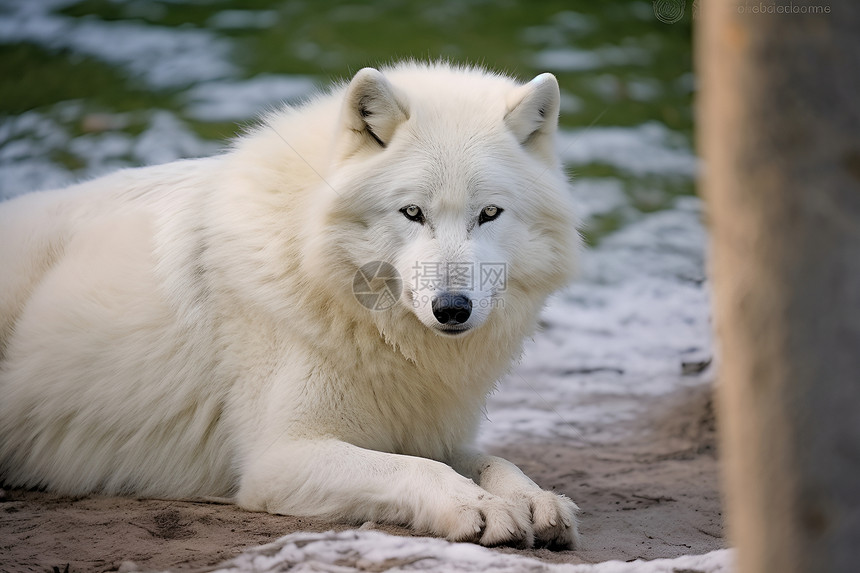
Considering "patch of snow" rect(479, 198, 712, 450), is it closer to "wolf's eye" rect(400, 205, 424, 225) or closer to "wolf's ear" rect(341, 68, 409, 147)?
"wolf's eye" rect(400, 205, 424, 225)

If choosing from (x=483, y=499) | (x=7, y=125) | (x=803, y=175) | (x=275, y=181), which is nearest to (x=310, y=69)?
(x=7, y=125)

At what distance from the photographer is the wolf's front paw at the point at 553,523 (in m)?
3.32

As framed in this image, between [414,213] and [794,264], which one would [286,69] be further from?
[794,264]

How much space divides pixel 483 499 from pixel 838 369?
1801 millimetres

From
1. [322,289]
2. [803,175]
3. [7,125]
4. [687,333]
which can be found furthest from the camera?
[7,125]

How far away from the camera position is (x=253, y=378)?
388 cm

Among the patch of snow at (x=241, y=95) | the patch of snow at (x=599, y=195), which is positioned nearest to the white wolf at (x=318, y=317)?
the patch of snow at (x=599, y=195)

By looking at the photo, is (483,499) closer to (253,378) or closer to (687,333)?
(253,378)

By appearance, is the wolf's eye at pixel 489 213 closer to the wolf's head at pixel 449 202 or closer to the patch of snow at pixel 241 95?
the wolf's head at pixel 449 202

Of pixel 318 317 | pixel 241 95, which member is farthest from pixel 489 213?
pixel 241 95

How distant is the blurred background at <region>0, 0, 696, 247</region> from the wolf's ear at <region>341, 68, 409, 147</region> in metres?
5.40

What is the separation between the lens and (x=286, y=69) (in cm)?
1211

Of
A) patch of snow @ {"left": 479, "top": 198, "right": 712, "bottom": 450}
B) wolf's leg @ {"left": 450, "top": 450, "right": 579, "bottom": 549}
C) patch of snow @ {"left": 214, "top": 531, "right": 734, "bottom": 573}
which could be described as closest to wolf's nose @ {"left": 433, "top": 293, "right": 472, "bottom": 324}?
wolf's leg @ {"left": 450, "top": 450, "right": 579, "bottom": 549}

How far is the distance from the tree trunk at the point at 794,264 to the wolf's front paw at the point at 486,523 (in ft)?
4.69
